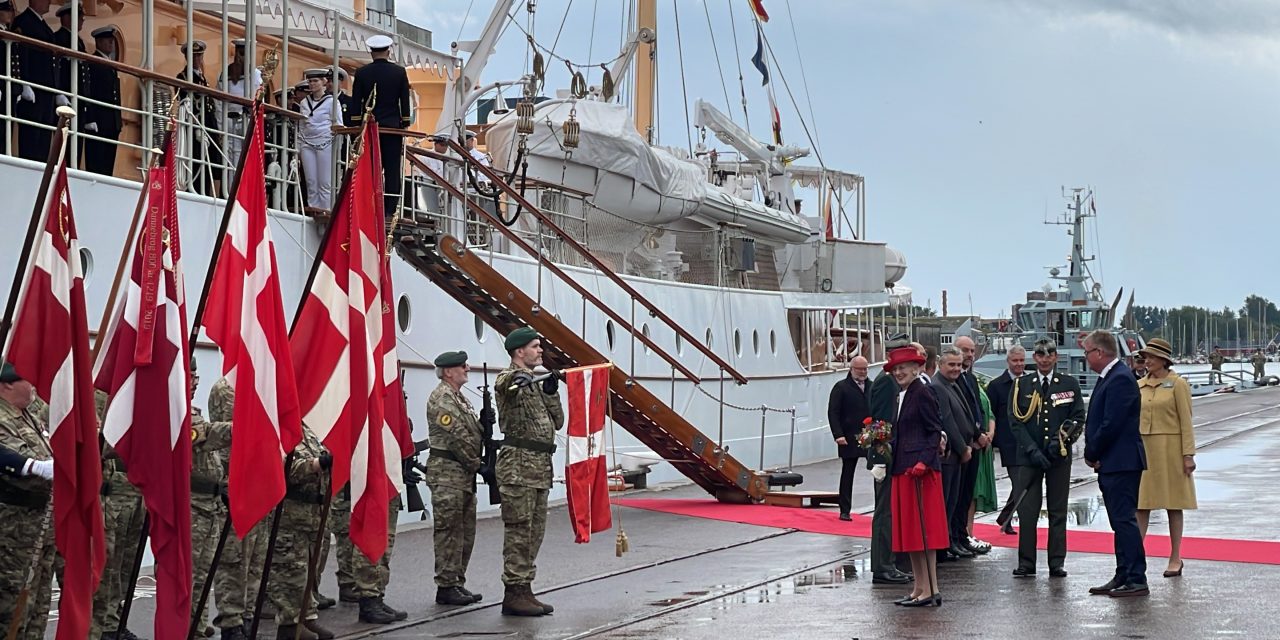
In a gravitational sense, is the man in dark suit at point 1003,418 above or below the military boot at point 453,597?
above

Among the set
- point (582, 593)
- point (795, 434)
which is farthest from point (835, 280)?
point (582, 593)

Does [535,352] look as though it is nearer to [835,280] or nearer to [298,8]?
[298,8]

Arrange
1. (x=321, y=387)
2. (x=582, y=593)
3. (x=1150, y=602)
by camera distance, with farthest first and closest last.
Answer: (x=582, y=593) → (x=1150, y=602) → (x=321, y=387)

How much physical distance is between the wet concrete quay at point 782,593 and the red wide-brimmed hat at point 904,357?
1.55 m

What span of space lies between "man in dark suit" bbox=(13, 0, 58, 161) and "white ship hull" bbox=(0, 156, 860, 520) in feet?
1.26

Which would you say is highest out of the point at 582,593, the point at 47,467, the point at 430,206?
the point at 430,206

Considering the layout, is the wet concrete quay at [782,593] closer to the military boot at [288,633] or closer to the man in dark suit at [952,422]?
the military boot at [288,633]

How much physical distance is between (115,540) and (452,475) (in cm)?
254

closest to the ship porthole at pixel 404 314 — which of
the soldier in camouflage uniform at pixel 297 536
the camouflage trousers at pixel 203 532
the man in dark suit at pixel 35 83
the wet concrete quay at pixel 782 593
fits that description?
the wet concrete quay at pixel 782 593

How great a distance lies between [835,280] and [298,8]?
13.3 meters

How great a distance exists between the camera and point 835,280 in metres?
28.6

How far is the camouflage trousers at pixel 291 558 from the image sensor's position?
9000 mm

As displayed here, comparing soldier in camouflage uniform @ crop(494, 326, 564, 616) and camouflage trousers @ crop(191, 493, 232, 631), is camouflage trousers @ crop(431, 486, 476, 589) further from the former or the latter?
camouflage trousers @ crop(191, 493, 232, 631)

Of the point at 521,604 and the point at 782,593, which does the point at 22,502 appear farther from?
the point at 782,593
